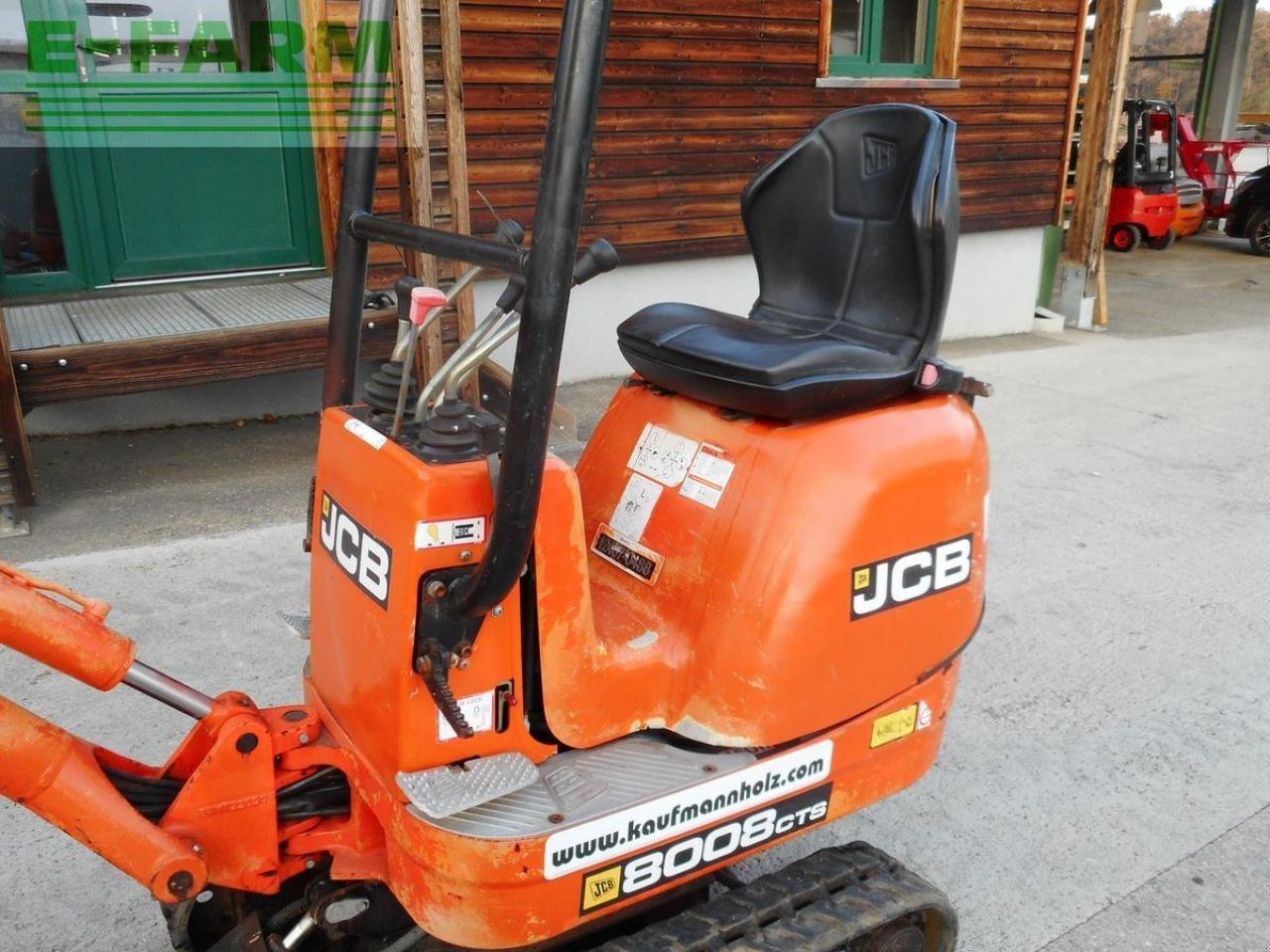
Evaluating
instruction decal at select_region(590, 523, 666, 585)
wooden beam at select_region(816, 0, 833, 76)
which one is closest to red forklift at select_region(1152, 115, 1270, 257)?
wooden beam at select_region(816, 0, 833, 76)

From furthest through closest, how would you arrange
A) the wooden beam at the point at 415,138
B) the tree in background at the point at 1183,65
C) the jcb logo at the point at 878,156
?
the tree in background at the point at 1183,65 < the wooden beam at the point at 415,138 < the jcb logo at the point at 878,156

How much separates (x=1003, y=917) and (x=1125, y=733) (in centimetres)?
93

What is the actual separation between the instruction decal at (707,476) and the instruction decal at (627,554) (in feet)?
0.46

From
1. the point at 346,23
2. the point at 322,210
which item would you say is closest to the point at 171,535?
the point at 322,210

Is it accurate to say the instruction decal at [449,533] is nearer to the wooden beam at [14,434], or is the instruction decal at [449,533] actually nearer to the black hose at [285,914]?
the black hose at [285,914]

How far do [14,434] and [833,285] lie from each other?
332cm

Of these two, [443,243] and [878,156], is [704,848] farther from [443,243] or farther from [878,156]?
[878,156]

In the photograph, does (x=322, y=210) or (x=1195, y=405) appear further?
(x=1195, y=405)

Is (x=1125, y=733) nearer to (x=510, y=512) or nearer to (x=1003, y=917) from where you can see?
(x=1003, y=917)

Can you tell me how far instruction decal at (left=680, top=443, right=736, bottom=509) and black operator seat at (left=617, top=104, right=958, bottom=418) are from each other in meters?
0.10

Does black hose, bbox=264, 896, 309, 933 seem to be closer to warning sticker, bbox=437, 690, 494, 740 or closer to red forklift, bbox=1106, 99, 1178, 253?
warning sticker, bbox=437, 690, 494, 740

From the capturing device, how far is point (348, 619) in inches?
71.9

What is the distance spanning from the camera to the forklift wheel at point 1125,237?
13141 mm

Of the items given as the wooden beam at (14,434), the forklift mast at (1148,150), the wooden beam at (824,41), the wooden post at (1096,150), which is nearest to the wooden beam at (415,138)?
the wooden beam at (14,434)
